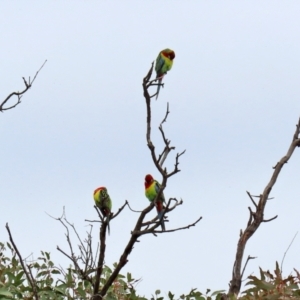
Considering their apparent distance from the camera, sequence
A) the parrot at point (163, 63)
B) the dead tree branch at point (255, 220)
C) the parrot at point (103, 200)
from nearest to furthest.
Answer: the dead tree branch at point (255, 220) < the parrot at point (103, 200) < the parrot at point (163, 63)

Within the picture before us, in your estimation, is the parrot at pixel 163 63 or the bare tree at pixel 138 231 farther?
the parrot at pixel 163 63

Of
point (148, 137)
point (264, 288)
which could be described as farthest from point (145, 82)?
point (264, 288)

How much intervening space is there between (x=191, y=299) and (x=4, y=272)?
140 cm

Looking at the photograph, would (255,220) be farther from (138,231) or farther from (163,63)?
(163,63)

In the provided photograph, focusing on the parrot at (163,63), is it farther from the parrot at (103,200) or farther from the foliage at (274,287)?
the foliage at (274,287)

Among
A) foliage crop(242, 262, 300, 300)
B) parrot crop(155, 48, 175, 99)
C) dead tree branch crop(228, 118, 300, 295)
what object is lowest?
foliage crop(242, 262, 300, 300)

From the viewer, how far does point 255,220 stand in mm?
4309

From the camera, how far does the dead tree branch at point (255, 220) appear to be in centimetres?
383

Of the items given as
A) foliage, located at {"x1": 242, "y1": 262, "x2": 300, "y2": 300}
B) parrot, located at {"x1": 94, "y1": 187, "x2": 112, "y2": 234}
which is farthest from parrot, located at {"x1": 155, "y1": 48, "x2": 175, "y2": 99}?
foliage, located at {"x1": 242, "y1": 262, "x2": 300, "y2": 300}

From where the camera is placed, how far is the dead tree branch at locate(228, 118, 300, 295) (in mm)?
3830

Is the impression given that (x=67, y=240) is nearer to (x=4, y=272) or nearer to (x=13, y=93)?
(x=4, y=272)

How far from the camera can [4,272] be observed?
4.95 m

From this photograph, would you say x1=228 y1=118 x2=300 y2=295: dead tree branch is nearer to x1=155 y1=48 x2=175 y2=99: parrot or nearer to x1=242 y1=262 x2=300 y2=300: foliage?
x1=242 y1=262 x2=300 y2=300: foliage

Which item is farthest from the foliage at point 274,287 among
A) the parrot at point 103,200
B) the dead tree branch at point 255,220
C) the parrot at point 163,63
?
the parrot at point 163,63
